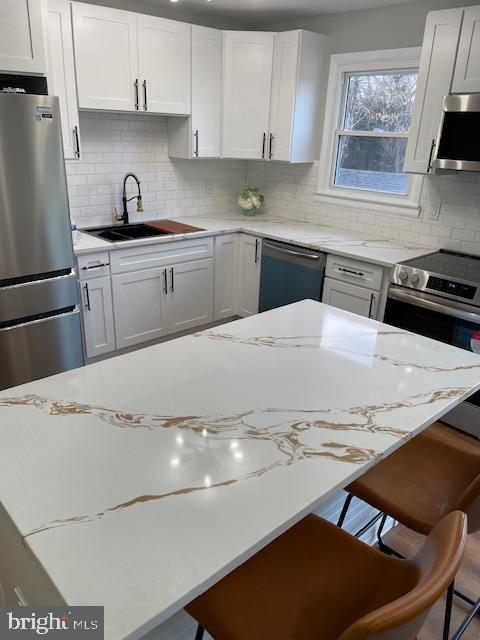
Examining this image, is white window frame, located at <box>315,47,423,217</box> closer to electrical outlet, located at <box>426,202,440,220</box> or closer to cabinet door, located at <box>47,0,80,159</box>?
electrical outlet, located at <box>426,202,440,220</box>

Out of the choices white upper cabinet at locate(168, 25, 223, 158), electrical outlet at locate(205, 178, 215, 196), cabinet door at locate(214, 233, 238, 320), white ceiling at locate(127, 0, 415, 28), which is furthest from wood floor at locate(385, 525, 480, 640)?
white ceiling at locate(127, 0, 415, 28)

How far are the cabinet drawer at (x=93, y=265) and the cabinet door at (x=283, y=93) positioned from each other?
1613 mm

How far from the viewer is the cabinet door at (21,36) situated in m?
2.30

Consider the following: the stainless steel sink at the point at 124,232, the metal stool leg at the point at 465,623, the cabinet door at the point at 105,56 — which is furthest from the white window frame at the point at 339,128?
the metal stool leg at the point at 465,623

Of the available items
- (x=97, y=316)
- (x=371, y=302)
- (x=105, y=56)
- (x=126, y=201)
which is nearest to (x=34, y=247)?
(x=97, y=316)

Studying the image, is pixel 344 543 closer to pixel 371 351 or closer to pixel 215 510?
pixel 215 510

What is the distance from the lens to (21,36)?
2.35 m

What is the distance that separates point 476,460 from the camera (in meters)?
1.58

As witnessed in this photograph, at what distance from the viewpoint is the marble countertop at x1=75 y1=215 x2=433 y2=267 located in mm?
3049

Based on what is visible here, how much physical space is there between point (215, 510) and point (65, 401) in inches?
22.8

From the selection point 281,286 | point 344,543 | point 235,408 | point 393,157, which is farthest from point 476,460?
point 393,157

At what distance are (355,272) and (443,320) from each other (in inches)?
25.7

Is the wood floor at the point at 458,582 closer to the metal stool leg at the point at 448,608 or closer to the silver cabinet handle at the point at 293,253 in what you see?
the metal stool leg at the point at 448,608

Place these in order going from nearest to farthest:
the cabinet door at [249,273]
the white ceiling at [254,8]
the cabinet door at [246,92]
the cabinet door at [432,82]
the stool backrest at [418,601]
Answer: the stool backrest at [418,601]
the cabinet door at [432,82]
the white ceiling at [254,8]
the cabinet door at [246,92]
the cabinet door at [249,273]
